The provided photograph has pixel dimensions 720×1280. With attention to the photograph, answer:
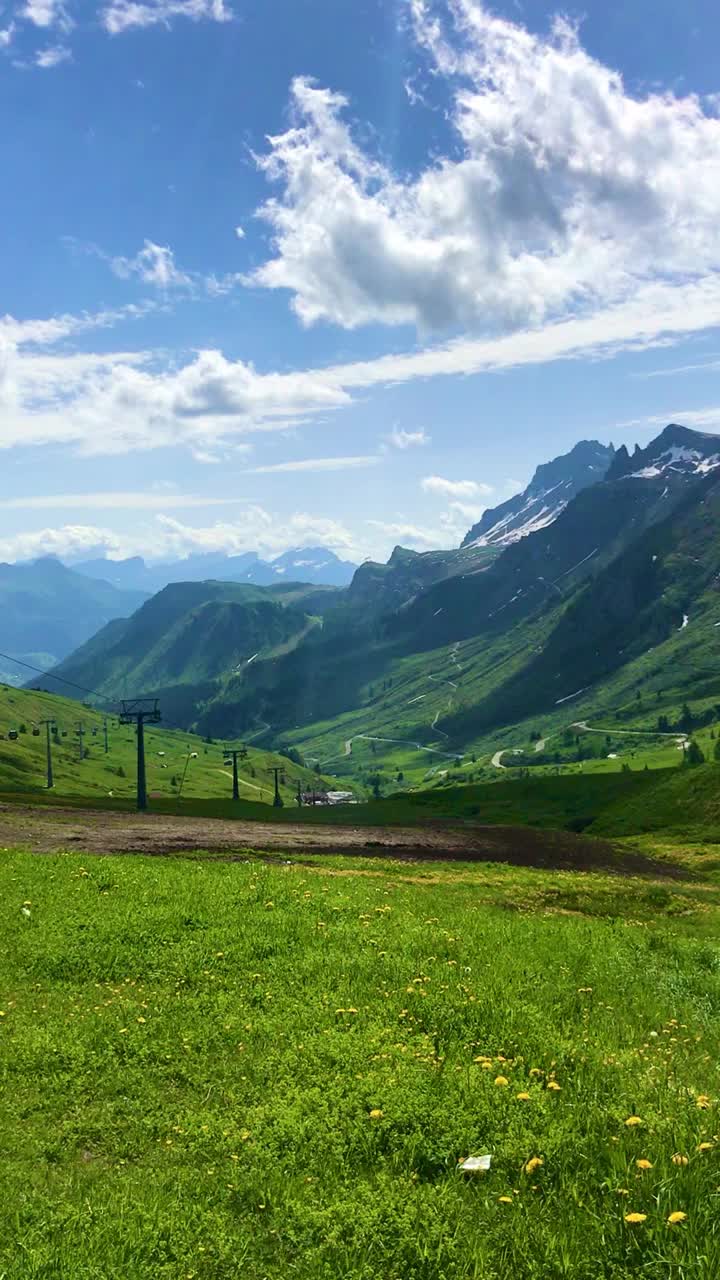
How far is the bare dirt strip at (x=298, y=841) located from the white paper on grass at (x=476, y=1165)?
31.9m

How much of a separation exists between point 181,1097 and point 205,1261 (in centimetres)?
478

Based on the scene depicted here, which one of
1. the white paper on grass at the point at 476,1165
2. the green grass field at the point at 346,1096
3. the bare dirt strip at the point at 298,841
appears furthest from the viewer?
the bare dirt strip at the point at 298,841

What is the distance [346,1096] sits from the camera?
44.4 ft

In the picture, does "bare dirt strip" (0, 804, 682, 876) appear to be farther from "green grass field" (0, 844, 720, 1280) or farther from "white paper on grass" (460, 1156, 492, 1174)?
"white paper on grass" (460, 1156, 492, 1174)

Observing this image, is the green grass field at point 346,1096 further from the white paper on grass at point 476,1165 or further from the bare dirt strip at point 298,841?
the bare dirt strip at point 298,841

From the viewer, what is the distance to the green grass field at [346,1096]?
9680 mm

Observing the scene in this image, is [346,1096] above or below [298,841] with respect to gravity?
above

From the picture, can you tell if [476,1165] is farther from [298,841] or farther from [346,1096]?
[298,841]

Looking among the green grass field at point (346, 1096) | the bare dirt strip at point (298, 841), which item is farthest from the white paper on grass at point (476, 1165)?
the bare dirt strip at point (298, 841)

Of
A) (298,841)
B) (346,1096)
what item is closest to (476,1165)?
(346,1096)

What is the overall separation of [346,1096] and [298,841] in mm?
47590

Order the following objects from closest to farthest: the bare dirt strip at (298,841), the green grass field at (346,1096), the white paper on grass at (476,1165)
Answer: the green grass field at (346,1096)
the white paper on grass at (476,1165)
the bare dirt strip at (298,841)

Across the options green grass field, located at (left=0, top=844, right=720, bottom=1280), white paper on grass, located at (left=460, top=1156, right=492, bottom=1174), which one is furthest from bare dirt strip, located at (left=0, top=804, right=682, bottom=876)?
white paper on grass, located at (left=460, top=1156, right=492, bottom=1174)

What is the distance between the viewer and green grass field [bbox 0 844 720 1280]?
968cm
